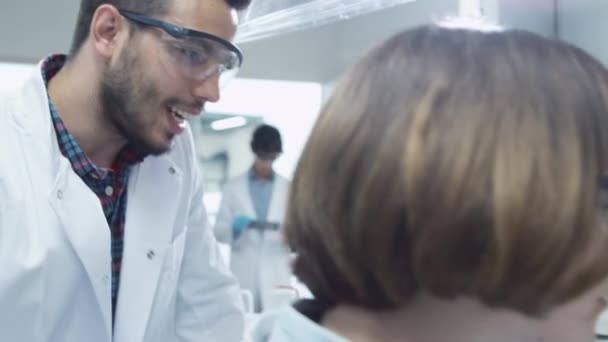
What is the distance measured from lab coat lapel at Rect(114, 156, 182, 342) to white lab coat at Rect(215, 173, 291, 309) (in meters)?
1.65

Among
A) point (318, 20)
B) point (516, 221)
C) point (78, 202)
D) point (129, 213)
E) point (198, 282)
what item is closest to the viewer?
point (516, 221)

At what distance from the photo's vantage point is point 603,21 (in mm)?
1965

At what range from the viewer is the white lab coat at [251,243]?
3.26 metres

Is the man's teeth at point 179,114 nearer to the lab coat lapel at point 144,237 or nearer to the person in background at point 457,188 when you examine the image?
Result: the lab coat lapel at point 144,237

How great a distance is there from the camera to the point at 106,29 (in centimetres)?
143

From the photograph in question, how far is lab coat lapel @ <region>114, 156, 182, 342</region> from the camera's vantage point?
138cm

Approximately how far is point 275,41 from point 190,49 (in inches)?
115

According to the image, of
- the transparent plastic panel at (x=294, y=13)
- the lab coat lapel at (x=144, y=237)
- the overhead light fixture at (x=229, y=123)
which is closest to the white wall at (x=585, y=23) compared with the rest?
the transparent plastic panel at (x=294, y=13)

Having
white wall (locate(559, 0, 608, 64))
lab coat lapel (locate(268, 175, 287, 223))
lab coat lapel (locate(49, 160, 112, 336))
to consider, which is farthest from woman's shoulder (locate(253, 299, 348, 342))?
lab coat lapel (locate(268, 175, 287, 223))

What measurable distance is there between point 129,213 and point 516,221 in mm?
1054

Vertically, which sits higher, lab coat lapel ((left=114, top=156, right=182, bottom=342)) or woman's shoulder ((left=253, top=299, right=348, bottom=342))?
woman's shoulder ((left=253, top=299, right=348, bottom=342))

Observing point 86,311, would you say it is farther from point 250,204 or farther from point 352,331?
point 250,204

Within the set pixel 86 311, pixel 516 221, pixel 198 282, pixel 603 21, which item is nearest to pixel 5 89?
pixel 86 311

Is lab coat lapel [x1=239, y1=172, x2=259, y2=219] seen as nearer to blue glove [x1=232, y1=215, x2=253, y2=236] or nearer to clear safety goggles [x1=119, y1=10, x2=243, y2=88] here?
blue glove [x1=232, y1=215, x2=253, y2=236]
